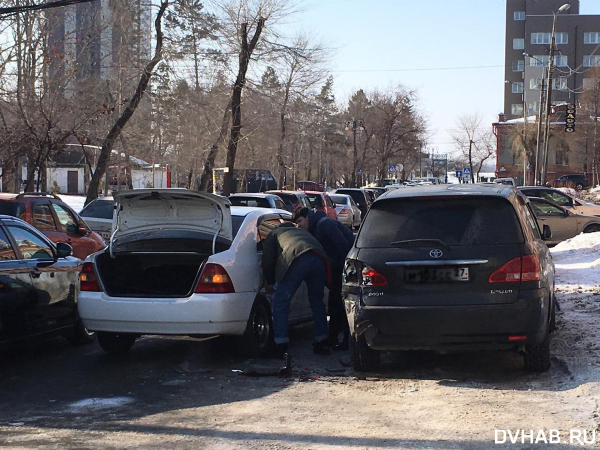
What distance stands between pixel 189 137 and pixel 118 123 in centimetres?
1419

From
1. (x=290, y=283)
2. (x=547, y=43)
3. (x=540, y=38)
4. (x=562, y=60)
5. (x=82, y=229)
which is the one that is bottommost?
(x=290, y=283)

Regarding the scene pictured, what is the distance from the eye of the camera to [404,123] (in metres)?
80.0

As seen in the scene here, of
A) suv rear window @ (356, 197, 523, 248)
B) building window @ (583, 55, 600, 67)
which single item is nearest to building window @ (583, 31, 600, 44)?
building window @ (583, 55, 600, 67)

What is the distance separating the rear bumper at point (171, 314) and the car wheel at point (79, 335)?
54.7 inches

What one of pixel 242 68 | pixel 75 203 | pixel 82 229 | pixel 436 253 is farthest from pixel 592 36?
pixel 436 253

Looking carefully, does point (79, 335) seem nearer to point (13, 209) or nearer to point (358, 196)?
point (13, 209)

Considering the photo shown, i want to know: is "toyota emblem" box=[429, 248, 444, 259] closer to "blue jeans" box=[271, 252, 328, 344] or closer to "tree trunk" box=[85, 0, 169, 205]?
"blue jeans" box=[271, 252, 328, 344]

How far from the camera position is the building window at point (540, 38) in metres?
105

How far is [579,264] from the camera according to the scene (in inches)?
640

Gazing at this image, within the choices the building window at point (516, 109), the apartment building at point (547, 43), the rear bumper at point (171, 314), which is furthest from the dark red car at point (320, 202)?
the building window at point (516, 109)

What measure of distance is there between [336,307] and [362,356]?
64.5 inches

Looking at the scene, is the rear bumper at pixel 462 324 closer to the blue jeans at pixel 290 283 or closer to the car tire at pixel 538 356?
the car tire at pixel 538 356

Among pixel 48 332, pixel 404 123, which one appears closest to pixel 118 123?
pixel 48 332

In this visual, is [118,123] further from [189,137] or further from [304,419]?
[304,419]
